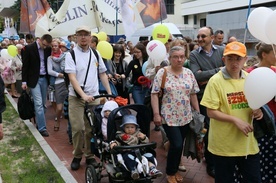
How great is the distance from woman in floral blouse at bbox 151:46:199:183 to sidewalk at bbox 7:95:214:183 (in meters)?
0.65

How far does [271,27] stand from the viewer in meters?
3.17

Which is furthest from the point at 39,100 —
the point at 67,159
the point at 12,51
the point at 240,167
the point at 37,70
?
the point at 240,167

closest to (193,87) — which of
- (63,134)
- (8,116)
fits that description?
(63,134)

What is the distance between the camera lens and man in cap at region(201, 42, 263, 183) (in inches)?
118

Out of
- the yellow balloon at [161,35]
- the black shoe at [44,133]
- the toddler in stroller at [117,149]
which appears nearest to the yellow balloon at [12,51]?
the black shoe at [44,133]

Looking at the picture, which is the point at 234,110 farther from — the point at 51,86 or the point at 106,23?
the point at 106,23

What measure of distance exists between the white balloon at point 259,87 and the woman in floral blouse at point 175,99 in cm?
130

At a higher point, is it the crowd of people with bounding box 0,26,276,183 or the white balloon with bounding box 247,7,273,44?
the white balloon with bounding box 247,7,273,44

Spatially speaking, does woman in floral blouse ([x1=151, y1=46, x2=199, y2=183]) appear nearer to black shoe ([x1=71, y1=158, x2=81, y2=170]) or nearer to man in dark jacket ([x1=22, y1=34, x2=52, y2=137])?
black shoe ([x1=71, y1=158, x2=81, y2=170])

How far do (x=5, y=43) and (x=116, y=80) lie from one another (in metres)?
8.23

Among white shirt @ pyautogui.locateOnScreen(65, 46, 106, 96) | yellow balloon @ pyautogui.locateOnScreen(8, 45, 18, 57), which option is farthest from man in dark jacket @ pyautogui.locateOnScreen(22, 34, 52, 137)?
yellow balloon @ pyautogui.locateOnScreen(8, 45, 18, 57)

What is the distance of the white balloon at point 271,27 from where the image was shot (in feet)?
10.3

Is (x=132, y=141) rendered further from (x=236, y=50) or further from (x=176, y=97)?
(x=236, y=50)

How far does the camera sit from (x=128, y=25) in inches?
311
